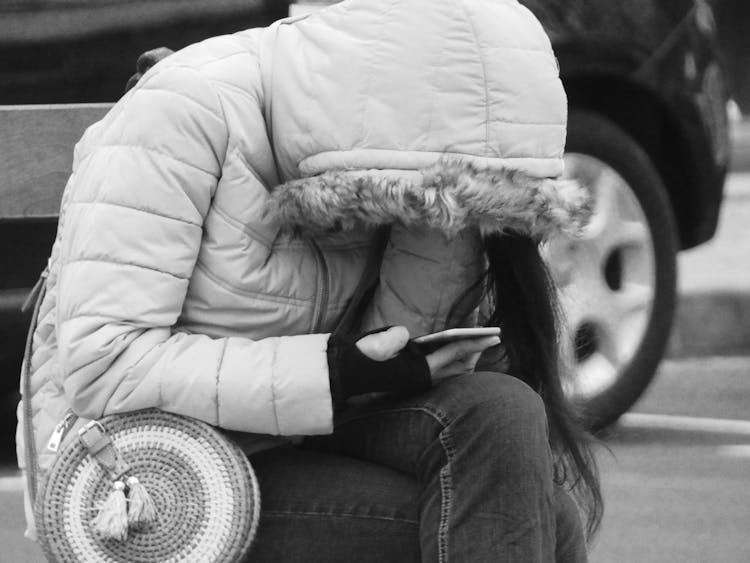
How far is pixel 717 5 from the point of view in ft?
45.2

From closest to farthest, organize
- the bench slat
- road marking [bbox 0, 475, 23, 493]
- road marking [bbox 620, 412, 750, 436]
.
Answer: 1. the bench slat
2. road marking [bbox 0, 475, 23, 493]
3. road marking [bbox 620, 412, 750, 436]

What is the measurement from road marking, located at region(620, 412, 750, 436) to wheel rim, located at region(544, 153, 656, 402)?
373 millimetres

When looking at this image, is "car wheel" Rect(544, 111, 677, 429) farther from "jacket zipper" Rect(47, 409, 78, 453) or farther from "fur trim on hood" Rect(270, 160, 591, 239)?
"jacket zipper" Rect(47, 409, 78, 453)

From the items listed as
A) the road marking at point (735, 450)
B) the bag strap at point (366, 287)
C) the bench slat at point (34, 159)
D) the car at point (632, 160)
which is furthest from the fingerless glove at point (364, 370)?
the road marking at point (735, 450)

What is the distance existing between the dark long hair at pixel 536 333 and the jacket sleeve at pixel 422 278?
51 millimetres

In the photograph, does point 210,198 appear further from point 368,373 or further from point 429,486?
point 429,486

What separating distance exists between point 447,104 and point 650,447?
249 centimetres

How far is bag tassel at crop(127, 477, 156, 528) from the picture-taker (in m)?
2.08

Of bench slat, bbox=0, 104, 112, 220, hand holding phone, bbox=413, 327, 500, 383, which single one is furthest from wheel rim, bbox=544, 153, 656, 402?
hand holding phone, bbox=413, 327, 500, 383

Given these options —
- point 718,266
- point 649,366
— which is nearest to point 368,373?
point 649,366

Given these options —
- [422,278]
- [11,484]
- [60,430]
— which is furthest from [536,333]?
[11,484]

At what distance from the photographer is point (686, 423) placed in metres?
4.82

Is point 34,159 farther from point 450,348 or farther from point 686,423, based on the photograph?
point 686,423

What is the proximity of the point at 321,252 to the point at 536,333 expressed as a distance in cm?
39
